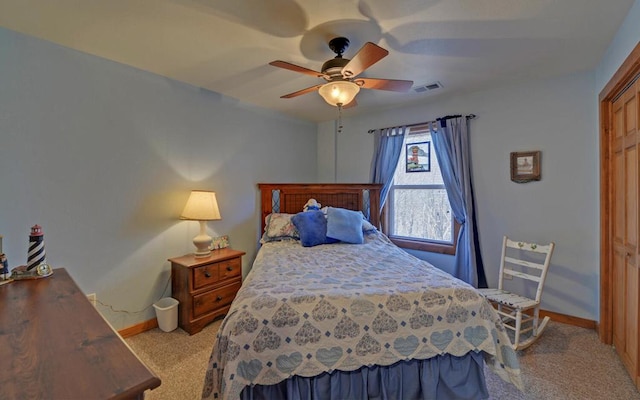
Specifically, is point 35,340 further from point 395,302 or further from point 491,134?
point 491,134

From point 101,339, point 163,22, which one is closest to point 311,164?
point 163,22

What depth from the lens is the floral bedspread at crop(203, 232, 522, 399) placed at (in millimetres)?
1456

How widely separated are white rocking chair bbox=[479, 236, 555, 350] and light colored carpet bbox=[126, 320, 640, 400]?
0.44ft

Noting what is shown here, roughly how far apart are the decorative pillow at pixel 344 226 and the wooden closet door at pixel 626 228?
6.84ft

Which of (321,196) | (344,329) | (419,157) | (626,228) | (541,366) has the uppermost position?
(419,157)

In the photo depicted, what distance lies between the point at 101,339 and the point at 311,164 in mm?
3949

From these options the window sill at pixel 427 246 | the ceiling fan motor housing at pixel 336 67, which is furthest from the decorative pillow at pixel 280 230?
the ceiling fan motor housing at pixel 336 67

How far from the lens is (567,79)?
9.09 ft

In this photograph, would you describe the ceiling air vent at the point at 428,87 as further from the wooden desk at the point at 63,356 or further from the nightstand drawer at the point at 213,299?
the wooden desk at the point at 63,356

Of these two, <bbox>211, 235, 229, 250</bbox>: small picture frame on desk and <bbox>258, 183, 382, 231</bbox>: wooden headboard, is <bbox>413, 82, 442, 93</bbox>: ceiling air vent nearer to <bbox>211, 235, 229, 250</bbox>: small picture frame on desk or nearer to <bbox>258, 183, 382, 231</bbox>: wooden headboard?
<bbox>258, 183, 382, 231</bbox>: wooden headboard

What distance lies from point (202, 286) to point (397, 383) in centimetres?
193

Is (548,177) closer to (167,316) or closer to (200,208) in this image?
(200,208)

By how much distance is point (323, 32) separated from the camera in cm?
204

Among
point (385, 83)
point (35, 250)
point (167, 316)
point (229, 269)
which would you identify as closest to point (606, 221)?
point (385, 83)
